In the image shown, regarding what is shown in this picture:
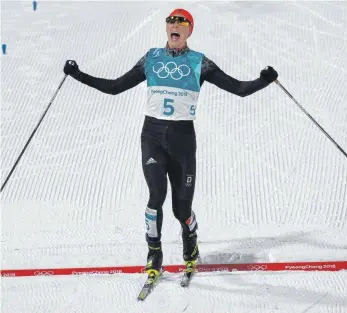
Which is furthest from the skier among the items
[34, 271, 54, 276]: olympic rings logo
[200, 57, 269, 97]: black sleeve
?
[34, 271, 54, 276]: olympic rings logo

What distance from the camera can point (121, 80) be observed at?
17.3 ft

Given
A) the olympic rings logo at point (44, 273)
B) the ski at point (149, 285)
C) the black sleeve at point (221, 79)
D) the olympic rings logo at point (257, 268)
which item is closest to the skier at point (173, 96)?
the black sleeve at point (221, 79)

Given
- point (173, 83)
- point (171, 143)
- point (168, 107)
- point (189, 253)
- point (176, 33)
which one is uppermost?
point (176, 33)

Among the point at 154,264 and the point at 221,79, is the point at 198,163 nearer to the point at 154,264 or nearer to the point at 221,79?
the point at 154,264

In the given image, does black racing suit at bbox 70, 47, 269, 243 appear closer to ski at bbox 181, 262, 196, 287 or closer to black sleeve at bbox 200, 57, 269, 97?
black sleeve at bbox 200, 57, 269, 97

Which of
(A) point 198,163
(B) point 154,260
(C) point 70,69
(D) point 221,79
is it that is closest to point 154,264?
(B) point 154,260

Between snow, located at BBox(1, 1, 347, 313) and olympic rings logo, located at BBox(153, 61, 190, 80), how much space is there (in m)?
1.72

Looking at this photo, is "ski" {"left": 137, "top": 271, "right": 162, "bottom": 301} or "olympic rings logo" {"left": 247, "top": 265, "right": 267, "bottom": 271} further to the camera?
"olympic rings logo" {"left": 247, "top": 265, "right": 267, "bottom": 271}

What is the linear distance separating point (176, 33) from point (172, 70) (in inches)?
11.2

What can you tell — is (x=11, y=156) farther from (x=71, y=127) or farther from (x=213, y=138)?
(x=213, y=138)

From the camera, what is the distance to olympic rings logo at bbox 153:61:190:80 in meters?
5.07

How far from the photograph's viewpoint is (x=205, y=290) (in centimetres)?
535

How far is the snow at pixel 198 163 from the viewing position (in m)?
5.42

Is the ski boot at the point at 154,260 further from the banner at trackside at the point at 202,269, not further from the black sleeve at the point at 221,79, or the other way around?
the black sleeve at the point at 221,79
